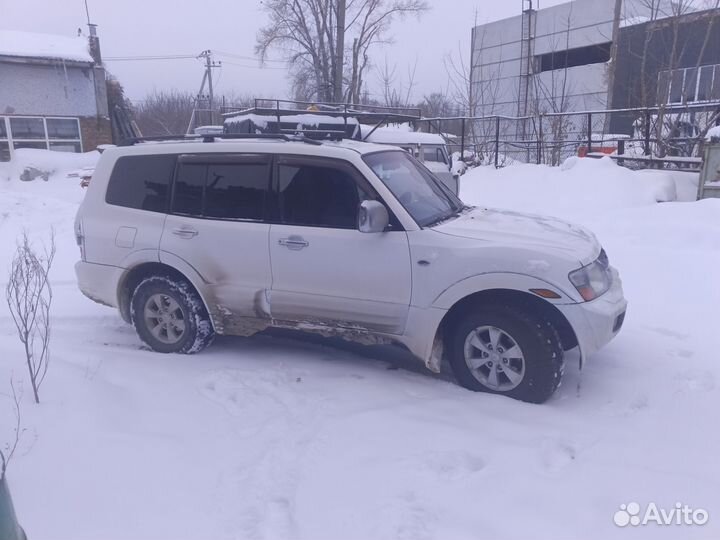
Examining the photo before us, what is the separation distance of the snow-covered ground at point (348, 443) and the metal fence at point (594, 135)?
9.16 meters

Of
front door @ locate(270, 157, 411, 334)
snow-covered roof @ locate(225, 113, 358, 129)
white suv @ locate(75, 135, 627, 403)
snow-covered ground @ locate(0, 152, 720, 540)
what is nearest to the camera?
snow-covered ground @ locate(0, 152, 720, 540)

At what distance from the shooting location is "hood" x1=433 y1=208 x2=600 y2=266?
12.9 feet

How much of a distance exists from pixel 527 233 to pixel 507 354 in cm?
92

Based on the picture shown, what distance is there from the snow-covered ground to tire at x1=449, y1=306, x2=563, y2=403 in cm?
13

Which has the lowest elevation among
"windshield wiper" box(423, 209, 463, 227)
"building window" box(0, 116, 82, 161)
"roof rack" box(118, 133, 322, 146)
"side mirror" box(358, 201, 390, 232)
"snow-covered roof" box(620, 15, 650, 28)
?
"windshield wiper" box(423, 209, 463, 227)

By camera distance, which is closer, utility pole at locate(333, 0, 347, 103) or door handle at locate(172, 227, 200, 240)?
door handle at locate(172, 227, 200, 240)

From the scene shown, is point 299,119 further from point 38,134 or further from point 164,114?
point 164,114

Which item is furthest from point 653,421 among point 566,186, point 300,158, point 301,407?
point 566,186

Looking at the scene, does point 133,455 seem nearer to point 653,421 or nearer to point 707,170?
point 653,421

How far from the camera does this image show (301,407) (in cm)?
388

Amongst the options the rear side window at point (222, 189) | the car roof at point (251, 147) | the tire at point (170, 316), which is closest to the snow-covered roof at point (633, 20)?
the car roof at point (251, 147)

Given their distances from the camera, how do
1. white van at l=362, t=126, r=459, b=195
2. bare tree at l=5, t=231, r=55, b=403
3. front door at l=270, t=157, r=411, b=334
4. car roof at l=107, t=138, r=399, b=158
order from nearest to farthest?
bare tree at l=5, t=231, r=55, b=403
front door at l=270, t=157, r=411, b=334
car roof at l=107, t=138, r=399, b=158
white van at l=362, t=126, r=459, b=195

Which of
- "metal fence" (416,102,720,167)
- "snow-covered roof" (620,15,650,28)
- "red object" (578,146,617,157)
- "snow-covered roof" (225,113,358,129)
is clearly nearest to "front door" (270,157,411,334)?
"snow-covered roof" (225,113,358,129)

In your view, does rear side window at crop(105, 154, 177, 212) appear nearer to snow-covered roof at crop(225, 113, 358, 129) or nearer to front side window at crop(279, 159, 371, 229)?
front side window at crop(279, 159, 371, 229)
